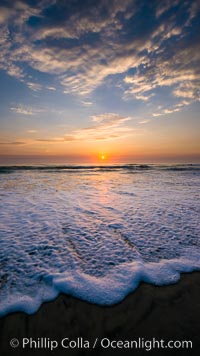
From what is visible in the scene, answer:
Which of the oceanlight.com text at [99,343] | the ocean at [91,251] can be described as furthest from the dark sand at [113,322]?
the ocean at [91,251]

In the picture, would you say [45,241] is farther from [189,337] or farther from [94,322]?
[189,337]

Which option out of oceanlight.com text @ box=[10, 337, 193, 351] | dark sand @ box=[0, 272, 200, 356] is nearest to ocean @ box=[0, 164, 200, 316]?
dark sand @ box=[0, 272, 200, 356]

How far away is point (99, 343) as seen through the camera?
222cm

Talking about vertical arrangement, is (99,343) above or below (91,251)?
below

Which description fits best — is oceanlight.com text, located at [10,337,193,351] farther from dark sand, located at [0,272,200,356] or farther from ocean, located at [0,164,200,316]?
ocean, located at [0,164,200,316]

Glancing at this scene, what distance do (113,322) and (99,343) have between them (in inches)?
11.7

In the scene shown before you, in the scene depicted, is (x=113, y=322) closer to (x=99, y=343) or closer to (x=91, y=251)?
(x=99, y=343)

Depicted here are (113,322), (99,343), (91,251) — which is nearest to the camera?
(99,343)

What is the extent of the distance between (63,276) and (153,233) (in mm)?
2894

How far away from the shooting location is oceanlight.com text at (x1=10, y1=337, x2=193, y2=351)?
7.17 feet

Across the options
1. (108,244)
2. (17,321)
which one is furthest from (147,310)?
(108,244)

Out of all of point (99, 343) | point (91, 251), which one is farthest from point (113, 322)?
point (91, 251)

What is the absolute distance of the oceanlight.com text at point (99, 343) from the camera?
2.19 metres

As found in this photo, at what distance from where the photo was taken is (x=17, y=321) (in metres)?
2.47
